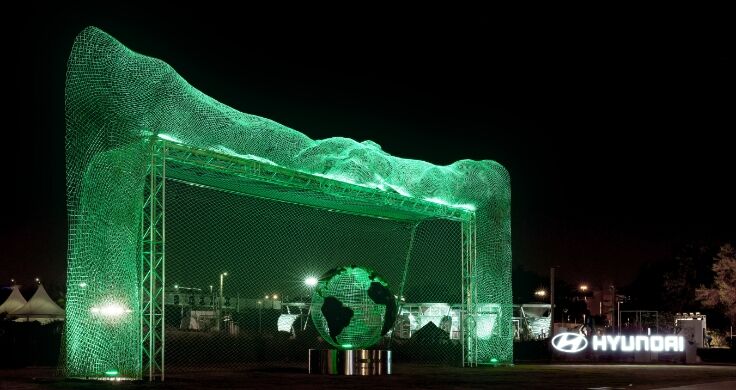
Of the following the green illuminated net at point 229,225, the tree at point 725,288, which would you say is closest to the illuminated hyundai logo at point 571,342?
the green illuminated net at point 229,225

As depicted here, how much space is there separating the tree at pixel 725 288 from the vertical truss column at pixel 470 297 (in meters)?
24.1

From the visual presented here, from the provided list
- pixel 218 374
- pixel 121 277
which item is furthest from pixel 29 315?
pixel 121 277

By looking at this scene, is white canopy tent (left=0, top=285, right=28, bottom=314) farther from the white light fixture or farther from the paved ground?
the white light fixture

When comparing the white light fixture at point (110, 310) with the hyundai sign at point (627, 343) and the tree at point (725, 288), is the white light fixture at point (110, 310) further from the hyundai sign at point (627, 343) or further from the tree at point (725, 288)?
the tree at point (725, 288)

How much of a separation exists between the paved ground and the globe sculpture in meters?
1.08

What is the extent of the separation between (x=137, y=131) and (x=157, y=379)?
179 inches

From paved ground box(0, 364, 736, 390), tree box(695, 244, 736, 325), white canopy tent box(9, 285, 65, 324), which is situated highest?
tree box(695, 244, 736, 325)

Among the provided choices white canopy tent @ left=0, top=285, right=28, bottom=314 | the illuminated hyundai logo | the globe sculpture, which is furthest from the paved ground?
white canopy tent @ left=0, top=285, right=28, bottom=314

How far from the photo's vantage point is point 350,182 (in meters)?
20.9

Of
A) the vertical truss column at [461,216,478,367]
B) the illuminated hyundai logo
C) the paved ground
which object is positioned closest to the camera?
the paved ground

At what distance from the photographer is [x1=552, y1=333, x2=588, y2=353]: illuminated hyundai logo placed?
31219 mm

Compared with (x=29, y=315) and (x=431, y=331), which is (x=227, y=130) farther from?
(x=29, y=315)

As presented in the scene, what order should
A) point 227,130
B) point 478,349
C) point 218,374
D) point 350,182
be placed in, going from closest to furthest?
1. point 227,130
2. point 218,374
3. point 350,182
4. point 478,349

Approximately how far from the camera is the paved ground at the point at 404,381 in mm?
15711
